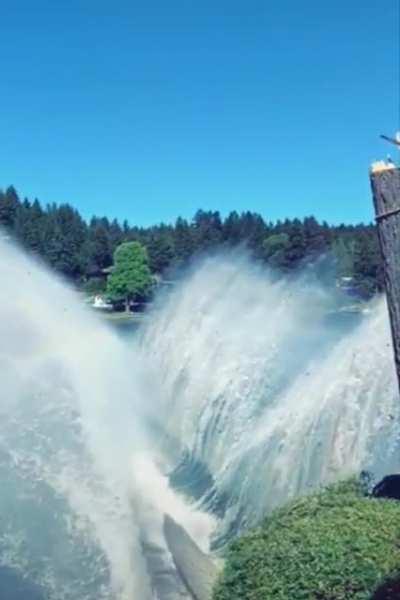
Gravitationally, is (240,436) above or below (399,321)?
below

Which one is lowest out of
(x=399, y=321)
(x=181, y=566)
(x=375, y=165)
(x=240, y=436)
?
(x=181, y=566)

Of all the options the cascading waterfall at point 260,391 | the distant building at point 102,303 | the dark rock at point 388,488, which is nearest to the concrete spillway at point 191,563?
the cascading waterfall at point 260,391

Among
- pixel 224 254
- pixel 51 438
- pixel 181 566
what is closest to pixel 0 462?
pixel 51 438

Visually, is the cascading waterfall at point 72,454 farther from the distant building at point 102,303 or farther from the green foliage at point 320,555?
the distant building at point 102,303

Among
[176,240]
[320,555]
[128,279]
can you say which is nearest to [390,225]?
[320,555]

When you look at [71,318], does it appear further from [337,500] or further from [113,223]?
[113,223]

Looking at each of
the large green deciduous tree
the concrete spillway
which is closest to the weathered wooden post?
the concrete spillway

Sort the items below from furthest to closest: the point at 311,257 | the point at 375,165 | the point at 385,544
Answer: the point at 311,257 → the point at 385,544 → the point at 375,165

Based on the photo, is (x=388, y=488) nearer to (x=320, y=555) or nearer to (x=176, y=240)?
(x=320, y=555)
